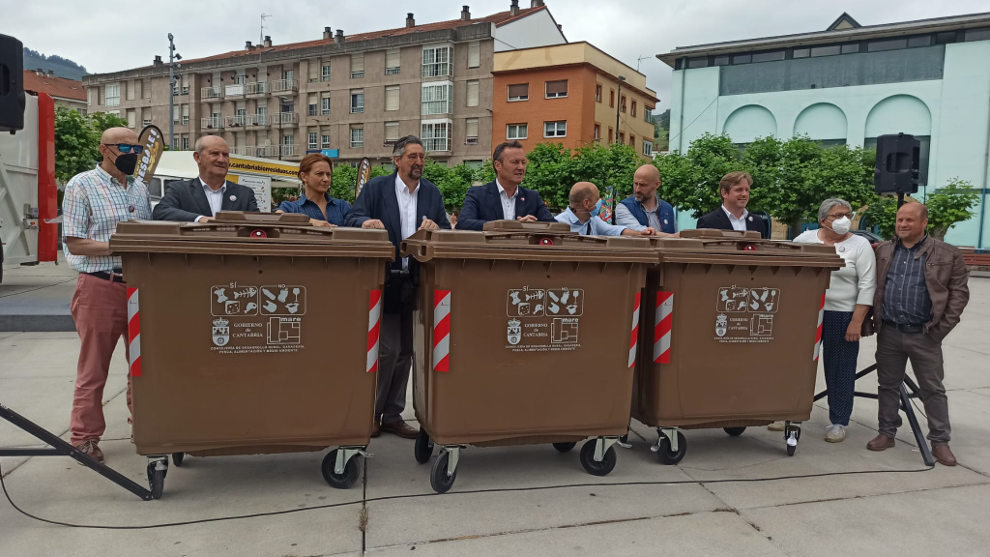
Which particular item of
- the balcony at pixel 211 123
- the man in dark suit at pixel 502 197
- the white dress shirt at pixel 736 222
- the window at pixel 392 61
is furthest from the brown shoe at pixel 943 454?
the balcony at pixel 211 123

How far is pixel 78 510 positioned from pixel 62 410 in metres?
2.22

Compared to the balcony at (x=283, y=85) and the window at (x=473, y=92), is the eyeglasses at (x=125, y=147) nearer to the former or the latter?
the window at (x=473, y=92)

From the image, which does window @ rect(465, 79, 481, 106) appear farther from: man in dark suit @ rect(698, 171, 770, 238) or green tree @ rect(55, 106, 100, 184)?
man in dark suit @ rect(698, 171, 770, 238)

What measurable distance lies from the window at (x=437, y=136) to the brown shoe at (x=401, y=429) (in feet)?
135

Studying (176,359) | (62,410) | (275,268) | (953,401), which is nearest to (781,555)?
(275,268)

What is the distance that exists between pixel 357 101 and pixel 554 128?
15218 millimetres

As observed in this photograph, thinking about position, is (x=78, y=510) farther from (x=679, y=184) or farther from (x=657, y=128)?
(x=657, y=128)

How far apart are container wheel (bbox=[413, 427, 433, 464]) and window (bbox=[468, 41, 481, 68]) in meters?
42.9

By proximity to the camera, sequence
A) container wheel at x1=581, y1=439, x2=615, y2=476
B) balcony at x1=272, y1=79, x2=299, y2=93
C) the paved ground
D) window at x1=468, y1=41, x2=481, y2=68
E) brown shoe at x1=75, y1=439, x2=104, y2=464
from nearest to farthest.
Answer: the paved ground, brown shoe at x1=75, y1=439, x2=104, y2=464, container wheel at x1=581, y1=439, x2=615, y2=476, window at x1=468, y1=41, x2=481, y2=68, balcony at x1=272, y1=79, x2=299, y2=93

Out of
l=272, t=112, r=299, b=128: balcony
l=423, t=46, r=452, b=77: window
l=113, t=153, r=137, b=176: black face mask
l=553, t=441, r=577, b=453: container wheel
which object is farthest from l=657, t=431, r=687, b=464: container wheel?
l=272, t=112, r=299, b=128: balcony

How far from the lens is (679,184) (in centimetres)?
2841

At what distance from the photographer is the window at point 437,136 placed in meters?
44.8

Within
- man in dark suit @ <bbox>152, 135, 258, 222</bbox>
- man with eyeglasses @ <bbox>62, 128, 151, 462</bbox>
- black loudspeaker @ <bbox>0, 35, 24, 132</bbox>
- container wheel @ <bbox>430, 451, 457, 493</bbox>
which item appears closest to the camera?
black loudspeaker @ <bbox>0, 35, 24, 132</bbox>

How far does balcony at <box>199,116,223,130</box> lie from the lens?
182 ft
